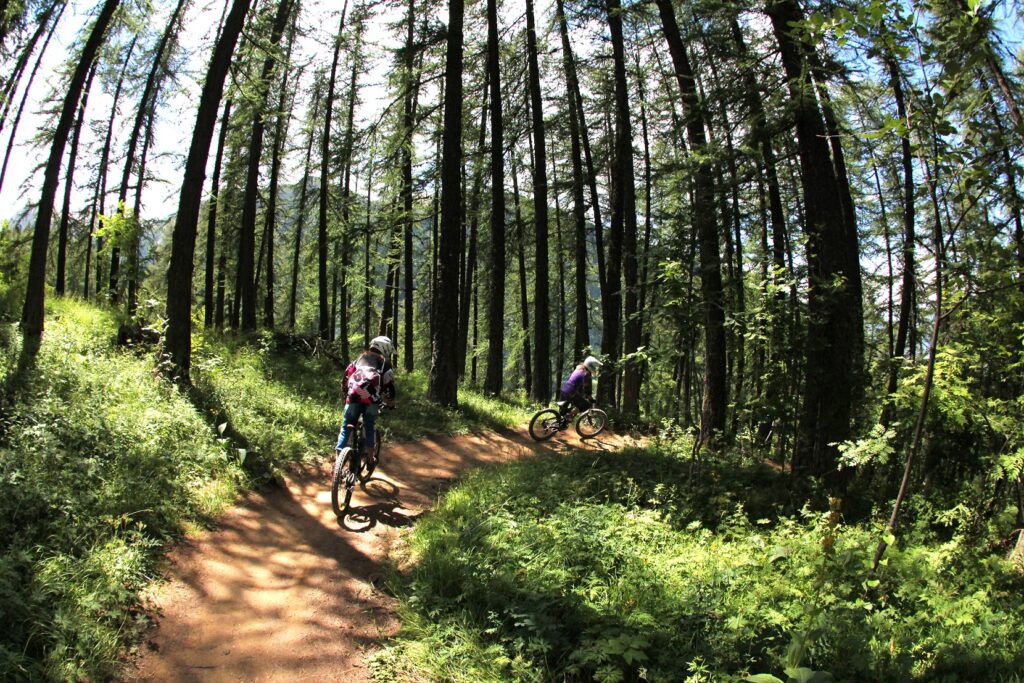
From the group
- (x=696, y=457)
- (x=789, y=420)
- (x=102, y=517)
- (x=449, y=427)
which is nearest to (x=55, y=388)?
(x=102, y=517)

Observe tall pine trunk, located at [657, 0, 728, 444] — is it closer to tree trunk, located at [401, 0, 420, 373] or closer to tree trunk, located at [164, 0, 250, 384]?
tree trunk, located at [401, 0, 420, 373]

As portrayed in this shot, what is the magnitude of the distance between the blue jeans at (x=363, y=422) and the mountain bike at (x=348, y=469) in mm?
48

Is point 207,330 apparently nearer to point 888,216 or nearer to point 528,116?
point 528,116

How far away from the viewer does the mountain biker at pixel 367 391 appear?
6.54 m

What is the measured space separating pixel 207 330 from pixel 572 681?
1474 centimetres

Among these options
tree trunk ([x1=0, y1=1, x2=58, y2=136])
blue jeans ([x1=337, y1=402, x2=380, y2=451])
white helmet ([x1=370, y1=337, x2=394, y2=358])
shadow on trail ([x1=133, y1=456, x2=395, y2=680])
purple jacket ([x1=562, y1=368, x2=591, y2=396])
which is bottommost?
shadow on trail ([x1=133, y1=456, x2=395, y2=680])

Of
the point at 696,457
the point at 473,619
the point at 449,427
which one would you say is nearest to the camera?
the point at 473,619

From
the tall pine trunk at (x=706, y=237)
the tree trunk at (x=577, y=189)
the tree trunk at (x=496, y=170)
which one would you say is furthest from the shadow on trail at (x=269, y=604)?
the tree trunk at (x=577, y=189)

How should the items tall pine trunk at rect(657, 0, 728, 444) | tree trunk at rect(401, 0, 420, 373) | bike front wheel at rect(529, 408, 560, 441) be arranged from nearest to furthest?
tall pine trunk at rect(657, 0, 728, 444) < bike front wheel at rect(529, 408, 560, 441) < tree trunk at rect(401, 0, 420, 373)

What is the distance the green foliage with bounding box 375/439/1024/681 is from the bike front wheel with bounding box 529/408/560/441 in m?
5.32

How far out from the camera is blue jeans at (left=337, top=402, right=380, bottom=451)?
6.52 meters

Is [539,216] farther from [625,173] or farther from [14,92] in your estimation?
[14,92]

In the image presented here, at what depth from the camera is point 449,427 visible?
435 inches

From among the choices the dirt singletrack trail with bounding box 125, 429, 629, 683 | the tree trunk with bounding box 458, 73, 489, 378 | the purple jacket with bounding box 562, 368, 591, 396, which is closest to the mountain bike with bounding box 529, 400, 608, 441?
the purple jacket with bounding box 562, 368, 591, 396
